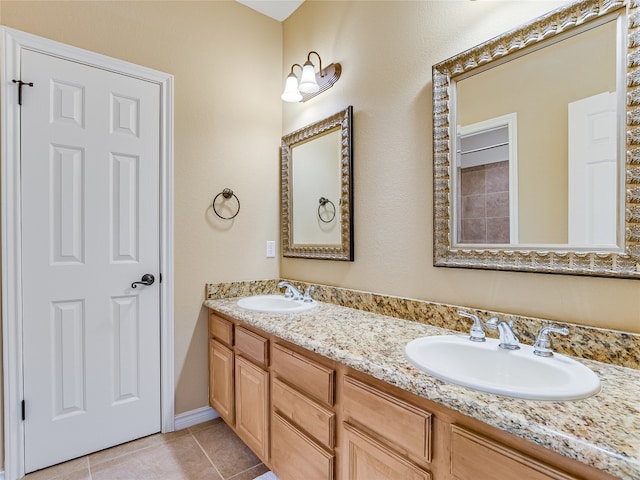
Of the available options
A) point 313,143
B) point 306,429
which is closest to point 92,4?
point 313,143

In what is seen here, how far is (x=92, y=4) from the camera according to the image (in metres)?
1.83

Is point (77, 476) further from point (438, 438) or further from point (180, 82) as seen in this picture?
point (180, 82)

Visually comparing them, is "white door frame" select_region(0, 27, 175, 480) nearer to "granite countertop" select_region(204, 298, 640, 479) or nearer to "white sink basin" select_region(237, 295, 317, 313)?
"white sink basin" select_region(237, 295, 317, 313)

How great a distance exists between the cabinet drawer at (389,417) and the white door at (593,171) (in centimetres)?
77

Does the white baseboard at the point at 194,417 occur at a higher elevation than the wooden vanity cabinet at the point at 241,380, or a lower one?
lower

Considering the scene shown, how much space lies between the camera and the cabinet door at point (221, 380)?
6.29 ft

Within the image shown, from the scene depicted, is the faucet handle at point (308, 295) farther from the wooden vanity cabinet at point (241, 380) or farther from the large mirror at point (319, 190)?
the wooden vanity cabinet at point (241, 380)

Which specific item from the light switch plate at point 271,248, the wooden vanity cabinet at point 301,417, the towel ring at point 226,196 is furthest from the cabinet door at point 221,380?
the towel ring at point 226,196

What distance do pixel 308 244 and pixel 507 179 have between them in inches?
49.5

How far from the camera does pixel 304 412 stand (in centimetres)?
133

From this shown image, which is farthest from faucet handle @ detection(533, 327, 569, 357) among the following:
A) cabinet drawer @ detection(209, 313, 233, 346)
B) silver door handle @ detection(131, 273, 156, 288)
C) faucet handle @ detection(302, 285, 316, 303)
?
silver door handle @ detection(131, 273, 156, 288)

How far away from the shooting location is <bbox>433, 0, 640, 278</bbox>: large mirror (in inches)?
40.5

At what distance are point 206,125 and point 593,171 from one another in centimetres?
202

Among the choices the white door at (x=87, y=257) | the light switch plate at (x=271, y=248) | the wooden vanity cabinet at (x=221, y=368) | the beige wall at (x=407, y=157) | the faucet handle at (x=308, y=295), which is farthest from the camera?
the light switch plate at (x=271, y=248)
